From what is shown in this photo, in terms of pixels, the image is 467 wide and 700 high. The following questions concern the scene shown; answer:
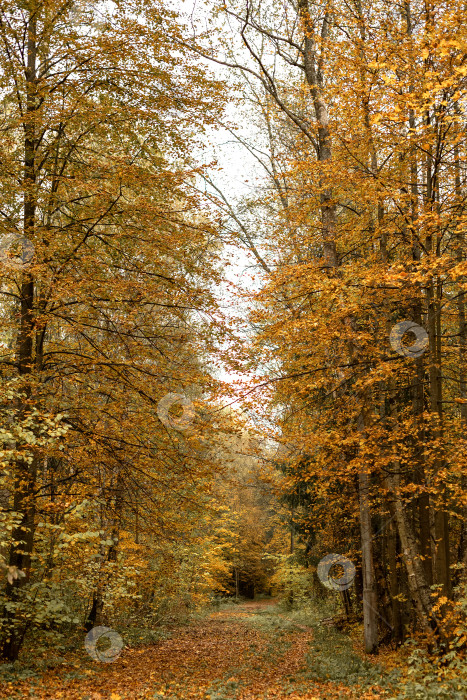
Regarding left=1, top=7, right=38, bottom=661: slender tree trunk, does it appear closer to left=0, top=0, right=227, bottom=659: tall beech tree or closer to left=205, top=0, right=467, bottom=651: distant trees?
left=0, top=0, right=227, bottom=659: tall beech tree

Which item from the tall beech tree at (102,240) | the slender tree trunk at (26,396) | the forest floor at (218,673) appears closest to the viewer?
the forest floor at (218,673)

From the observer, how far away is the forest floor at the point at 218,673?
7.14 m

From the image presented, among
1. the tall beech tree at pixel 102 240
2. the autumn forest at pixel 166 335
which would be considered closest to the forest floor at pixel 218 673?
the autumn forest at pixel 166 335

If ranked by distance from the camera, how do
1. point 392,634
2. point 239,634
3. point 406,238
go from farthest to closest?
point 239,634
point 392,634
point 406,238

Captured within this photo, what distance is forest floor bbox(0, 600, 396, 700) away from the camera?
7.14m

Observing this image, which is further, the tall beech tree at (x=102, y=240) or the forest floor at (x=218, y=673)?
the tall beech tree at (x=102, y=240)

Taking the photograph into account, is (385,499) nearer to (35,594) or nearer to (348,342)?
(348,342)

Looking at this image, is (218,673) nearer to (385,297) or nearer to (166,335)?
(166,335)

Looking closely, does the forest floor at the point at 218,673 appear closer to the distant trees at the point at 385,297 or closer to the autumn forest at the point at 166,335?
the autumn forest at the point at 166,335

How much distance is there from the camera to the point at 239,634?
16578mm

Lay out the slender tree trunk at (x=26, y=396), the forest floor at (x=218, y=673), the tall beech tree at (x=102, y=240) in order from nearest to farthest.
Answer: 1. the forest floor at (x=218, y=673)
2. the slender tree trunk at (x=26, y=396)
3. the tall beech tree at (x=102, y=240)

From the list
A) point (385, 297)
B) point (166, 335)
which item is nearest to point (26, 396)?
point (166, 335)

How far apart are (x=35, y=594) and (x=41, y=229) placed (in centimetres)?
521

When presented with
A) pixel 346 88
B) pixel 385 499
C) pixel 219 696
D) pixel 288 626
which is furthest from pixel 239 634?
pixel 346 88
